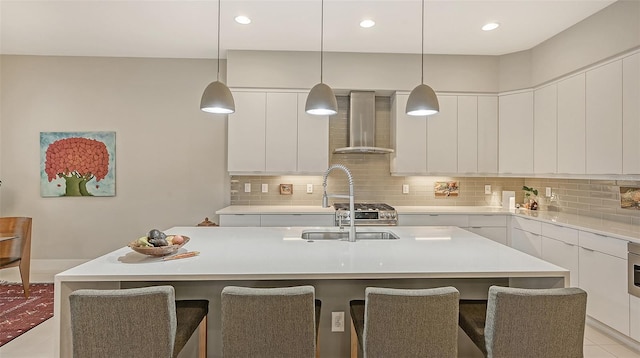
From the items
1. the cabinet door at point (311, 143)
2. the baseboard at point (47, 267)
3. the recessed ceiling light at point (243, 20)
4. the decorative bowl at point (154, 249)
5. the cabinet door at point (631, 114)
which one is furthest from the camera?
the baseboard at point (47, 267)

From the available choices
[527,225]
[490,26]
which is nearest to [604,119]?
[527,225]

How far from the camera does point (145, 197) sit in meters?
4.54

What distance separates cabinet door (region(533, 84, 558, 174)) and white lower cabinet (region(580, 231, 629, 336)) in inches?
44.5

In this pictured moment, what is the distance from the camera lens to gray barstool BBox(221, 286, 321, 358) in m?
1.39

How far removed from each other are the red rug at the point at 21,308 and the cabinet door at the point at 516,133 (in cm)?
506

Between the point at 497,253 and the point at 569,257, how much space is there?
5.66ft

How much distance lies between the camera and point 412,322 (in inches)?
54.6

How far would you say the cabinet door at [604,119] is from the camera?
2982mm

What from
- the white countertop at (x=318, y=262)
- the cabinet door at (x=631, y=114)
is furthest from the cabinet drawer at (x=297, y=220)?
the cabinet door at (x=631, y=114)

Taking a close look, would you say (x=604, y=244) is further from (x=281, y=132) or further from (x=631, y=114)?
(x=281, y=132)

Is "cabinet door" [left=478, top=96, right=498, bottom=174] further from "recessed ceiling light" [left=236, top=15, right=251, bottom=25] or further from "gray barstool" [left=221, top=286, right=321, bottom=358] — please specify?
"gray barstool" [left=221, top=286, right=321, bottom=358]

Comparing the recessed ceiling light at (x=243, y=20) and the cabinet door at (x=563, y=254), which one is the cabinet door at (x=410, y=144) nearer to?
the cabinet door at (x=563, y=254)

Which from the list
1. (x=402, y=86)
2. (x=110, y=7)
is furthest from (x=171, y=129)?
(x=402, y=86)

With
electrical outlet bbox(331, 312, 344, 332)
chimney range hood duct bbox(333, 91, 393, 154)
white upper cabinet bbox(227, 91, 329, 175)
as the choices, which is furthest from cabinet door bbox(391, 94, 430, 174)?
electrical outlet bbox(331, 312, 344, 332)
